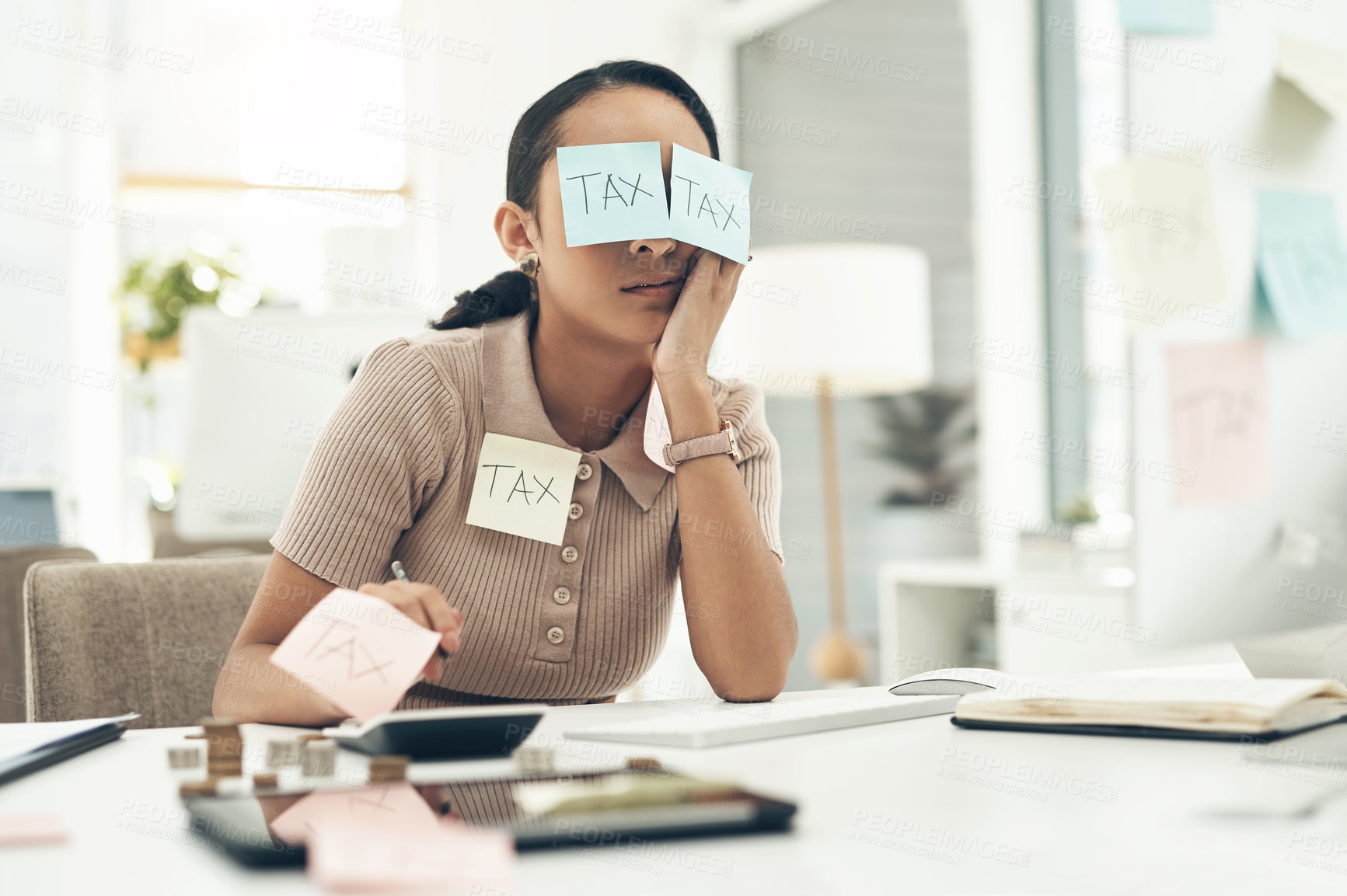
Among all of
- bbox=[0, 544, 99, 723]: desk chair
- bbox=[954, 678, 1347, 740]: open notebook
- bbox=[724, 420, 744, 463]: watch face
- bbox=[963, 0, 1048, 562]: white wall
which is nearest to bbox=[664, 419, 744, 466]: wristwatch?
bbox=[724, 420, 744, 463]: watch face

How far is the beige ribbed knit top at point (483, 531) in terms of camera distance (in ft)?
3.49

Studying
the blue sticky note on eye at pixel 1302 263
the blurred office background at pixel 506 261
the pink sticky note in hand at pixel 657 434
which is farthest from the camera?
the blurred office background at pixel 506 261

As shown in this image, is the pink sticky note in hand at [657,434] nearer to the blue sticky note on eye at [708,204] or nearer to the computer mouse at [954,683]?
the blue sticky note on eye at [708,204]

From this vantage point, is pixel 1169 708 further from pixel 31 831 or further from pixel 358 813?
A: pixel 31 831

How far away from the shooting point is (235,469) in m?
2.02

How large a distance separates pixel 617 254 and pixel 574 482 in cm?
23

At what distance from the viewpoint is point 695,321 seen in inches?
49.1

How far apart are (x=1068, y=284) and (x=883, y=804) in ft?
9.18

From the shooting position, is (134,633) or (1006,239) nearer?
(134,633)

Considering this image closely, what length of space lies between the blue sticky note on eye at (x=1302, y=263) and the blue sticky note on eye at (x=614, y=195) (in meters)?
0.52

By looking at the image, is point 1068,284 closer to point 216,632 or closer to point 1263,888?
point 216,632

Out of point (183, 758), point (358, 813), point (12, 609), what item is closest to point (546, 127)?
point (183, 758)

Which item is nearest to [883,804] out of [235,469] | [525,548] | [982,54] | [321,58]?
[525,548]

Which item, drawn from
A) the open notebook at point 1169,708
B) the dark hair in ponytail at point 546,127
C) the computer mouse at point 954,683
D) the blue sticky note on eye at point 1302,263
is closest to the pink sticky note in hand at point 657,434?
the dark hair in ponytail at point 546,127
